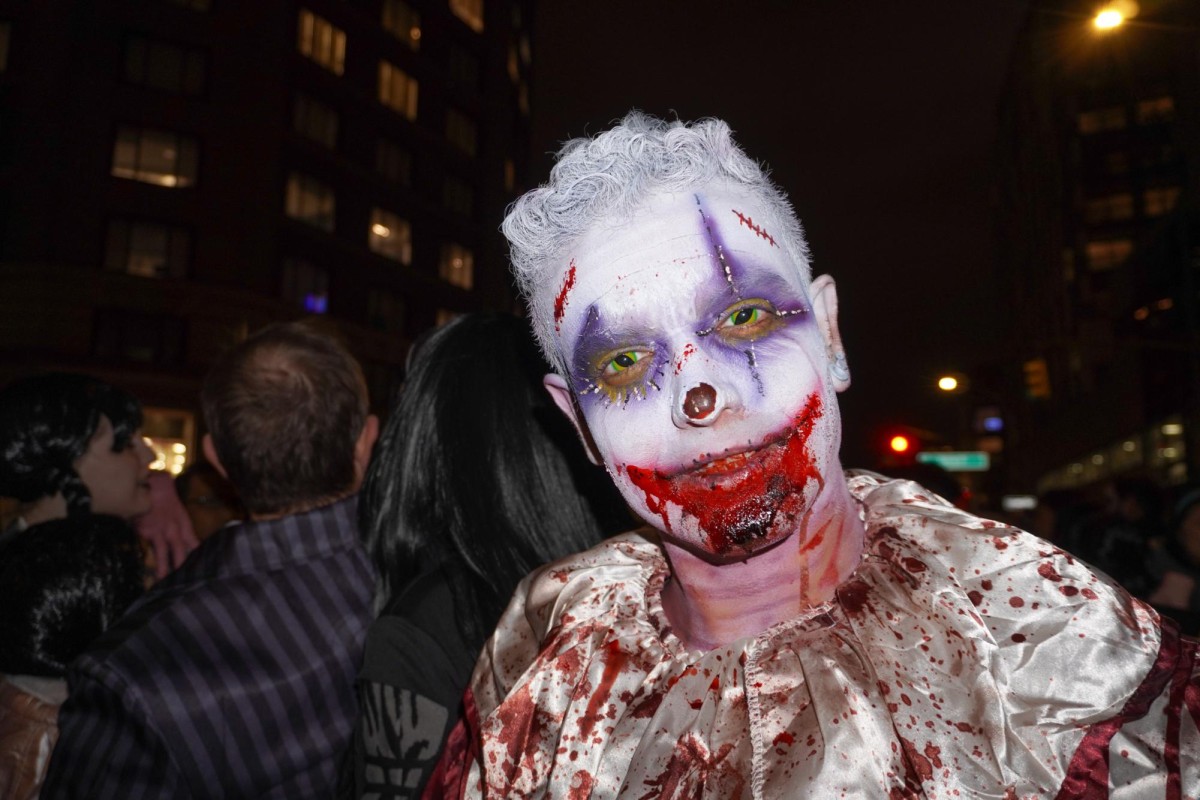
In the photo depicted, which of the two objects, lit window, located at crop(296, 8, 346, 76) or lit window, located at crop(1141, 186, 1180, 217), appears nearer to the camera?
lit window, located at crop(296, 8, 346, 76)

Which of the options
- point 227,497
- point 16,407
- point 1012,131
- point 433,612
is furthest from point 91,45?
point 1012,131

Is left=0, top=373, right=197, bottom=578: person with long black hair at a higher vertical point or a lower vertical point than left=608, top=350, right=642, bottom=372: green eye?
lower

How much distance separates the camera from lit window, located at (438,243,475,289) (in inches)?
1129

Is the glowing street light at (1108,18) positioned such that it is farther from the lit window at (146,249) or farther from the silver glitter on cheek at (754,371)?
the lit window at (146,249)

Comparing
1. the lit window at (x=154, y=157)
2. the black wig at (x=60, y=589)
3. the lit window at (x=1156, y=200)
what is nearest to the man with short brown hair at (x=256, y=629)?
the black wig at (x=60, y=589)

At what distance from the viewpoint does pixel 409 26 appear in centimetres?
2778

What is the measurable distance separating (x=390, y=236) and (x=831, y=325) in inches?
1033

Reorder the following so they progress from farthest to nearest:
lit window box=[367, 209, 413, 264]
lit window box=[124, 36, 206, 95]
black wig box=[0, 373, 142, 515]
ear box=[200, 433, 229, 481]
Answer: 1. lit window box=[367, 209, 413, 264]
2. lit window box=[124, 36, 206, 95]
3. black wig box=[0, 373, 142, 515]
4. ear box=[200, 433, 229, 481]

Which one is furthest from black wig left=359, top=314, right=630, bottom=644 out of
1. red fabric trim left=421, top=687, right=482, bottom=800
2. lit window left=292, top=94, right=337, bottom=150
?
lit window left=292, top=94, right=337, bottom=150

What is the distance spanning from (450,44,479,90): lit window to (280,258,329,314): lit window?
9.94 meters

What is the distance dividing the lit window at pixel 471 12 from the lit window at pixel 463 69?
1147 millimetres

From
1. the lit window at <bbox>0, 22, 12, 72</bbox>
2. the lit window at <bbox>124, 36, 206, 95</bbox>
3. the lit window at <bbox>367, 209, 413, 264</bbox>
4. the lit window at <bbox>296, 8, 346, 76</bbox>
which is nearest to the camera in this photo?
the lit window at <bbox>0, 22, 12, 72</bbox>

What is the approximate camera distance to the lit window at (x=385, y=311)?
25.5 m

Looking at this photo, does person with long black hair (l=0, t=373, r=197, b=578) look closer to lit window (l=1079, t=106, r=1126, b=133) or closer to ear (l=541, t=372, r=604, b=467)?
ear (l=541, t=372, r=604, b=467)
